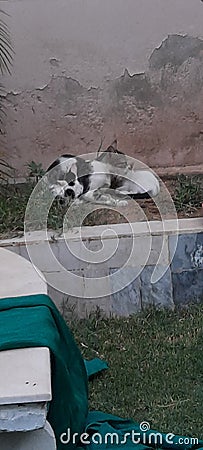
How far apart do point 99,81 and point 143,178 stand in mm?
722

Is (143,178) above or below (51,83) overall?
below

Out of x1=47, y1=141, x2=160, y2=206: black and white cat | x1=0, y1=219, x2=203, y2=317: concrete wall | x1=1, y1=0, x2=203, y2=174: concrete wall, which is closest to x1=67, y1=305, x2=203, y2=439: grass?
x1=0, y1=219, x2=203, y2=317: concrete wall

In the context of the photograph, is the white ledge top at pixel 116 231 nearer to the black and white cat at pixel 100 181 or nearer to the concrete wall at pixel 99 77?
the black and white cat at pixel 100 181

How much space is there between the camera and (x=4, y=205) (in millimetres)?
4160

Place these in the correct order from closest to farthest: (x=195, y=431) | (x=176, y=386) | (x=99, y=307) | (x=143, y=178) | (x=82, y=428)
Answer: (x=82, y=428)
(x=195, y=431)
(x=176, y=386)
(x=99, y=307)
(x=143, y=178)

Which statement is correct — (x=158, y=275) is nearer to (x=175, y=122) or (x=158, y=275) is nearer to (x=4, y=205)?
(x=4, y=205)

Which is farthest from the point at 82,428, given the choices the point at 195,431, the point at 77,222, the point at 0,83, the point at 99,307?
the point at 0,83

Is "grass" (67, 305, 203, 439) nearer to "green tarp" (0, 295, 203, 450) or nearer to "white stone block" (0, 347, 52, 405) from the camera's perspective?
"green tarp" (0, 295, 203, 450)

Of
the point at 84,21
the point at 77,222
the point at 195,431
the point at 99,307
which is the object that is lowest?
the point at 195,431

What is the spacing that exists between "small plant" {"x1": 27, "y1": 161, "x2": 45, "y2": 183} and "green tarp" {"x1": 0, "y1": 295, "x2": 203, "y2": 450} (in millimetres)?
1877

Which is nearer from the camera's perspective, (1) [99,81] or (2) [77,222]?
(2) [77,222]

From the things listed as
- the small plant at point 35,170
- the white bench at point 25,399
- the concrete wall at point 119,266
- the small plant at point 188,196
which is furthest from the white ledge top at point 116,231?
the white bench at point 25,399

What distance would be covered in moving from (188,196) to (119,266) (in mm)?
739

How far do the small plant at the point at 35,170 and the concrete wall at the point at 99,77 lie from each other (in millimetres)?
106
